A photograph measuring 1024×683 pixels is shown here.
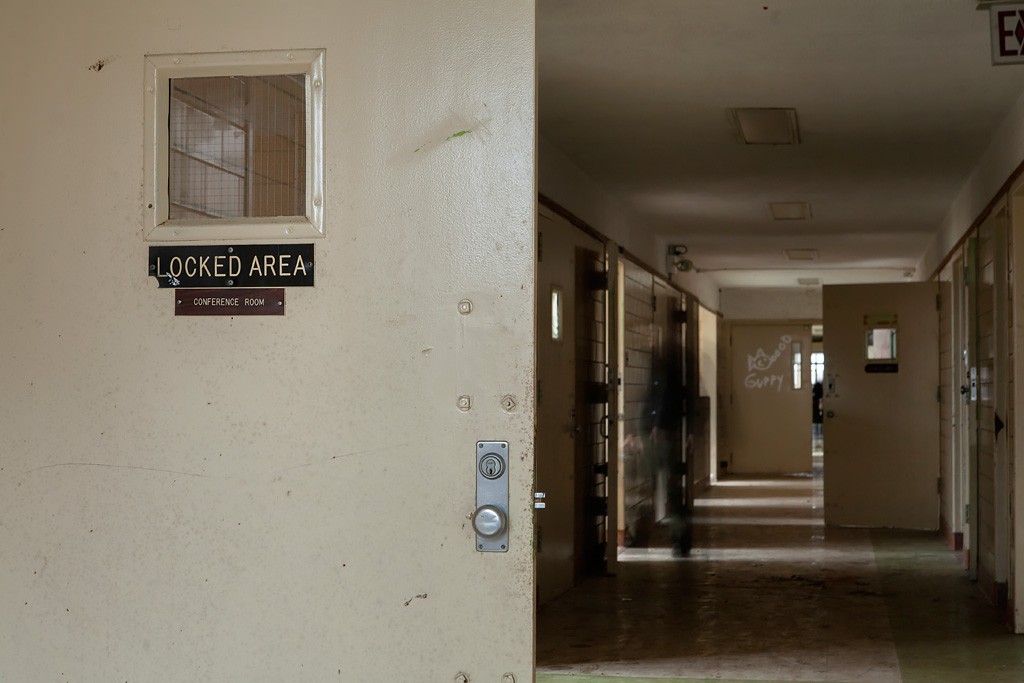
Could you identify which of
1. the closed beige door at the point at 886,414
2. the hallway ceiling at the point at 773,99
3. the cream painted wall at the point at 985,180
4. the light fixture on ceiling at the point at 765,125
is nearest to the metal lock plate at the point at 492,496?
the hallway ceiling at the point at 773,99

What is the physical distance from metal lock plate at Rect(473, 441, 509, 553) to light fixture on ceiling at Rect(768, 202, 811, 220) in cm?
592

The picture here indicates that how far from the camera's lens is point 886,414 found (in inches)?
332

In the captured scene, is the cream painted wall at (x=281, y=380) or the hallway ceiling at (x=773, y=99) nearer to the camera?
the cream painted wall at (x=281, y=380)

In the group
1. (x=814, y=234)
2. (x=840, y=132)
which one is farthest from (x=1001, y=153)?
(x=814, y=234)

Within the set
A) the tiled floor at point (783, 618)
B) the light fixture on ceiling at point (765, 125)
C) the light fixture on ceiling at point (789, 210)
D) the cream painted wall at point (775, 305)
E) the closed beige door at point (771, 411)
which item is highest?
the light fixture on ceiling at point (765, 125)

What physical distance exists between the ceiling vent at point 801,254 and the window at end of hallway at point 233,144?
27.4 feet

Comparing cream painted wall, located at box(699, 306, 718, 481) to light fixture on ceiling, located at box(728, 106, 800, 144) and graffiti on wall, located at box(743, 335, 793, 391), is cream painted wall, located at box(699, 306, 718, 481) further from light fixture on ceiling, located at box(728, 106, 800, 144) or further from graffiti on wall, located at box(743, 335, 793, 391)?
light fixture on ceiling, located at box(728, 106, 800, 144)

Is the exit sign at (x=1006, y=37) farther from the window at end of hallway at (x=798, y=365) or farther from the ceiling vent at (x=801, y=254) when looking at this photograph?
the window at end of hallway at (x=798, y=365)

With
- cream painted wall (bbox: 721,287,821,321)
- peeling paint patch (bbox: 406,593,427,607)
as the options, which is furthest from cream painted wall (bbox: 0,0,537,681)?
cream painted wall (bbox: 721,287,821,321)

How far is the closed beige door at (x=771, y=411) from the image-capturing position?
13523 mm

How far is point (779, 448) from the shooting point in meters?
13.5

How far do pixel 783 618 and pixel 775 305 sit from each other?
930 cm

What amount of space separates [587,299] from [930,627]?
2.56 meters

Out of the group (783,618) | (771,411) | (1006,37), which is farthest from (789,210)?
(771,411)
